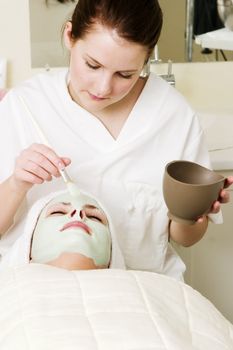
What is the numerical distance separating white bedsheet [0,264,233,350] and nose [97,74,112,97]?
0.43m

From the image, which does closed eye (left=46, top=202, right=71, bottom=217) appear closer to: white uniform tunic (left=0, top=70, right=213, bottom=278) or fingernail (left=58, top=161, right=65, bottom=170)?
fingernail (left=58, top=161, right=65, bottom=170)

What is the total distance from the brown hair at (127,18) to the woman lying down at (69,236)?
36 cm

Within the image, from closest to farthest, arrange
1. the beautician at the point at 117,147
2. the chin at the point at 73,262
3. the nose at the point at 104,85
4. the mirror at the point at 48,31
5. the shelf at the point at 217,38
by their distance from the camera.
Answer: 1. the chin at the point at 73,262
2. the nose at the point at 104,85
3. the beautician at the point at 117,147
4. the mirror at the point at 48,31
5. the shelf at the point at 217,38

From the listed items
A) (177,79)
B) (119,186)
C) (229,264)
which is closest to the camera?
(119,186)

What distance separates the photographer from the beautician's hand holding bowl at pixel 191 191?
4.24ft

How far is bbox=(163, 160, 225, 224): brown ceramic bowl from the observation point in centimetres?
129

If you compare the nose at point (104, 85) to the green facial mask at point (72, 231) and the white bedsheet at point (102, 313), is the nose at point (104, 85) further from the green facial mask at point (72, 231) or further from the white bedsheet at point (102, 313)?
the white bedsheet at point (102, 313)

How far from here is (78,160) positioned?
1.58 metres

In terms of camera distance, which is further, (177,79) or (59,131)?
(177,79)

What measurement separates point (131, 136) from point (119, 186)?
0.42ft

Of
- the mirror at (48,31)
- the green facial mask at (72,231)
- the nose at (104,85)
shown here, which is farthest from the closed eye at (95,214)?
the mirror at (48,31)

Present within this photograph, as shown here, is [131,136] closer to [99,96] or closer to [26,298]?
[99,96]

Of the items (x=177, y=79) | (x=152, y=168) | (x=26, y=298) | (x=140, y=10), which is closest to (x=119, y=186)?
(x=152, y=168)

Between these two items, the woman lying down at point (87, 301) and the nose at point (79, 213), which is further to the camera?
the nose at point (79, 213)
